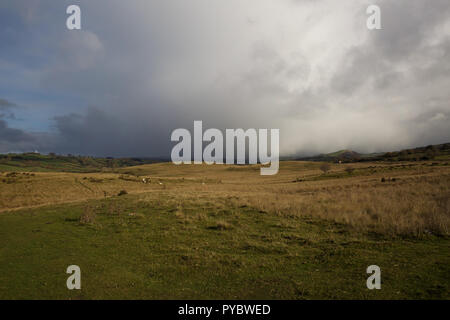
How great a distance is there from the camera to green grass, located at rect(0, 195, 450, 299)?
6555mm

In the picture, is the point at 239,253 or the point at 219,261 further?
the point at 239,253

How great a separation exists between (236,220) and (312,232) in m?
4.84

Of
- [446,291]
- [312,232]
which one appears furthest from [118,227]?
[446,291]

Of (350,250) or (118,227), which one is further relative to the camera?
(118,227)

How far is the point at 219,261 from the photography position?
8766 mm

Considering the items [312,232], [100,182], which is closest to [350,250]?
[312,232]

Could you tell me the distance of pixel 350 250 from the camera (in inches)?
363

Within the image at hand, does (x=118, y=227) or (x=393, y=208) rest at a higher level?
(x=393, y=208)

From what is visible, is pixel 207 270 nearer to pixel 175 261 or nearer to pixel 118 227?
pixel 175 261

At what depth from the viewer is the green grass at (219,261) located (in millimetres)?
6555

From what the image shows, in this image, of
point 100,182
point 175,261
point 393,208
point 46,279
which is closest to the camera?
point 46,279
